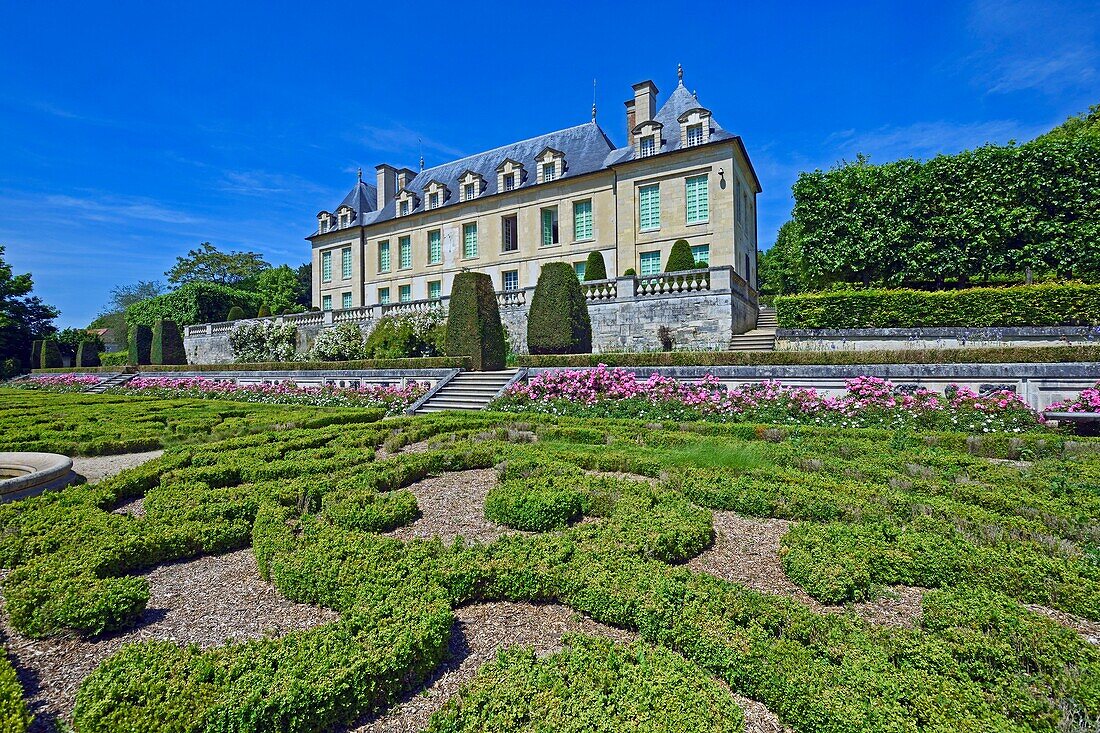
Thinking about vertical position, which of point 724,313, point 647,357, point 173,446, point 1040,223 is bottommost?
point 173,446

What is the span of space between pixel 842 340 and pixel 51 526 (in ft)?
58.1

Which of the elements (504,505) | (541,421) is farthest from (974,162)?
(504,505)

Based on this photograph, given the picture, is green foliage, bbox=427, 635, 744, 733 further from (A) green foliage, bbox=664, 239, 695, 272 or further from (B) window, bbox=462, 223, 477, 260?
(B) window, bbox=462, 223, 477, 260

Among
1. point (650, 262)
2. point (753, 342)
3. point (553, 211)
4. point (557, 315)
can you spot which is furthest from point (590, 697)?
point (553, 211)

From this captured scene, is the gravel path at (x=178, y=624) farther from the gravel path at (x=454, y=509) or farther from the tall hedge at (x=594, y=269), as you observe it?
the tall hedge at (x=594, y=269)

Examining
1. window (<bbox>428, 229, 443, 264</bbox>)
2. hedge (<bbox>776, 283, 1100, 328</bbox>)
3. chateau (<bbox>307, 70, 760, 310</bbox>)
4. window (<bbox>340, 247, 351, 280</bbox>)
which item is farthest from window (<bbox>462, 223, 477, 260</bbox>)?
hedge (<bbox>776, 283, 1100, 328</bbox>)

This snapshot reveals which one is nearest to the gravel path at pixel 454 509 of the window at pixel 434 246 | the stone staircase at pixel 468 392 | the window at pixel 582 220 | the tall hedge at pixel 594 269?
the stone staircase at pixel 468 392

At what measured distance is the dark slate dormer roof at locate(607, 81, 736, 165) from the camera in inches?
966

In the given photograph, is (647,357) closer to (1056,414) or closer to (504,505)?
(1056,414)

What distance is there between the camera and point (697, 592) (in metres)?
3.09

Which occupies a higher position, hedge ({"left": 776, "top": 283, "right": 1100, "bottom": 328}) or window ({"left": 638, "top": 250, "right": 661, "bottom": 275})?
window ({"left": 638, "top": 250, "right": 661, "bottom": 275})

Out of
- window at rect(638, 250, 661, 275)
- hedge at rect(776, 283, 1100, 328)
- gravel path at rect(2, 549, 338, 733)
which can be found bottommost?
gravel path at rect(2, 549, 338, 733)

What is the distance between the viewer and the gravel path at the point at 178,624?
2.56 meters

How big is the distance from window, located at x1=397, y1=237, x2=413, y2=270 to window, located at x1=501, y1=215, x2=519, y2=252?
24.8 feet
